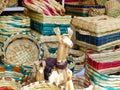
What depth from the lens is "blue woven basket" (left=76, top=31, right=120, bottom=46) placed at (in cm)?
150

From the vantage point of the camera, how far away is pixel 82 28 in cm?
159

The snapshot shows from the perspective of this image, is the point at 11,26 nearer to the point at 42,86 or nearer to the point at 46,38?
the point at 46,38

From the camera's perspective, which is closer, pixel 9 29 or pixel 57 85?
pixel 57 85

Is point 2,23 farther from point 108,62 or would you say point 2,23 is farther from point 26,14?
point 108,62

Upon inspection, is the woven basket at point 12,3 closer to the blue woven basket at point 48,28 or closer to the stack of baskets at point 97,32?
the blue woven basket at point 48,28

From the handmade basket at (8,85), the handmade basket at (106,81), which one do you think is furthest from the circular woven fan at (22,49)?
the handmade basket at (106,81)

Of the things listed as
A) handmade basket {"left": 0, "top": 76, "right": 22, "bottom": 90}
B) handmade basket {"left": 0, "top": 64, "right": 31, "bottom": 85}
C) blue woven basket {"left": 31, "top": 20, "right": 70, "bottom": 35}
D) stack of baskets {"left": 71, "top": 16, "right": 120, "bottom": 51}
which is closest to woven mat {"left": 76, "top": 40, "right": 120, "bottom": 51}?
stack of baskets {"left": 71, "top": 16, "right": 120, "bottom": 51}

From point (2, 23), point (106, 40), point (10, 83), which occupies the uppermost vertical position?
point (2, 23)

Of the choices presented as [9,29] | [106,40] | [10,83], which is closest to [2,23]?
[9,29]

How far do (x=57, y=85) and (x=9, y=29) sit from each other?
2.14ft

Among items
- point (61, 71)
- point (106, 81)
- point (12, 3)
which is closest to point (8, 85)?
point (61, 71)

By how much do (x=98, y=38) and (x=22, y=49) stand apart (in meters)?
0.44

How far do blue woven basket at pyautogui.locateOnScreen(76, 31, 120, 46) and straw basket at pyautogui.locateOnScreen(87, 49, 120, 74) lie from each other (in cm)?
21

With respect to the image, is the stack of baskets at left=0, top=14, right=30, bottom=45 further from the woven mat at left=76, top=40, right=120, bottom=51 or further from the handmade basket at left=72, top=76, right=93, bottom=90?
the handmade basket at left=72, top=76, right=93, bottom=90
